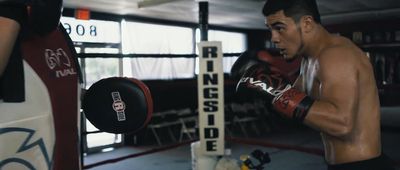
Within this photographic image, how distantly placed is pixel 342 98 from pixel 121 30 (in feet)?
15.6

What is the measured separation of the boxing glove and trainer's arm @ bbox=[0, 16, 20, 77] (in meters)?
0.73

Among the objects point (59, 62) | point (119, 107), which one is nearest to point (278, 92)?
point (119, 107)

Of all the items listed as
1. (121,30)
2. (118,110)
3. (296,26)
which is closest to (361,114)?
(296,26)

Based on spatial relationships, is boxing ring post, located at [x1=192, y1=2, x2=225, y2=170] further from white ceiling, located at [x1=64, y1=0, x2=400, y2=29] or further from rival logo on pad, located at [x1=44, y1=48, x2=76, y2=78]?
rival logo on pad, located at [x1=44, y1=48, x2=76, y2=78]

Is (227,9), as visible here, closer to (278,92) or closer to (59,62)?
(278,92)

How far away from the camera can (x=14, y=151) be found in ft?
2.08

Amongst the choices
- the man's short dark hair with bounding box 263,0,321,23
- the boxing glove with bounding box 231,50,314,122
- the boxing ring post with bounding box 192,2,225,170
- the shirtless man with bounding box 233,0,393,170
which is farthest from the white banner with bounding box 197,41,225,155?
the man's short dark hair with bounding box 263,0,321,23

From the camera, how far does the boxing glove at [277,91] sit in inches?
41.9

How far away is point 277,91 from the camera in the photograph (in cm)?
A: 117

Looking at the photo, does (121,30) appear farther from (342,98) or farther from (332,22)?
(342,98)

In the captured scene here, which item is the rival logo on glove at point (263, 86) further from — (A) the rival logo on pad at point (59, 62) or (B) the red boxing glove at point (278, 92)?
(A) the rival logo on pad at point (59, 62)

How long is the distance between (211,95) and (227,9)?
7.81ft

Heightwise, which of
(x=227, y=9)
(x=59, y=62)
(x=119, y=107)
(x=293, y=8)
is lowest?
(x=119, y=107)

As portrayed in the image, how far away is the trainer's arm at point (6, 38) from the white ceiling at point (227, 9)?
3714 mm
